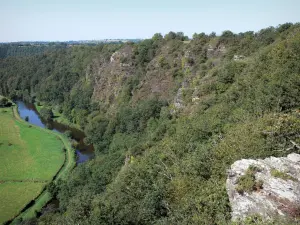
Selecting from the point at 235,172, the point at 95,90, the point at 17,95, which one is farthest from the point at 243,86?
the point at 17,95

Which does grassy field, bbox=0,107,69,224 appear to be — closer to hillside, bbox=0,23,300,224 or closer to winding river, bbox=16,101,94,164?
winding river, bbox=16,101,94,164

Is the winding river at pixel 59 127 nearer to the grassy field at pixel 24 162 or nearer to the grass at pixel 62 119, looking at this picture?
the grass at pixel 62 119

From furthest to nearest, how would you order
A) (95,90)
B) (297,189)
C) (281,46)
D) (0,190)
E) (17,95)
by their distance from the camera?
(17,95) → (95,90) → (0,190) → (281,46) → (297,189)

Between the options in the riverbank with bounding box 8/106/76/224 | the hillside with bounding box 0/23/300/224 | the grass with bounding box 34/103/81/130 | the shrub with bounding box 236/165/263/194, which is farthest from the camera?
the grass with bounding box 34/103/81/130

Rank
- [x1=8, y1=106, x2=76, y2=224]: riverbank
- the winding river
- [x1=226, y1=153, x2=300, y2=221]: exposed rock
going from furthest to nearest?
the winding river
[x1=8, y1=106, x2=76, y2=224]: riverbank
[x1=226, y1=153, x2=300, y2=221]: exposed rock

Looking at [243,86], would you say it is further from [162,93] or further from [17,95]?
[17,95]

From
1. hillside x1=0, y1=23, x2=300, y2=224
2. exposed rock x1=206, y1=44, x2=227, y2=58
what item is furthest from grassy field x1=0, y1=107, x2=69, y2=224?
exposed rock x1=206, y1=44, x2=227, y2=58
